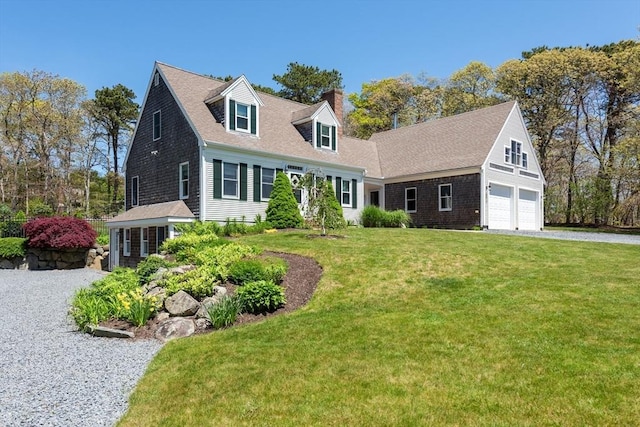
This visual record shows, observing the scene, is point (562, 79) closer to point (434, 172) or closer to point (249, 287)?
point (434, 172)

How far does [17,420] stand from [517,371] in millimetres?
5378

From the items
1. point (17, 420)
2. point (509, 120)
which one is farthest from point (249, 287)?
point (509, 120)

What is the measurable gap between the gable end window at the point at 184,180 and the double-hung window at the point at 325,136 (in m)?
7.55

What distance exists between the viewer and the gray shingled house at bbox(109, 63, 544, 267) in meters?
18.2

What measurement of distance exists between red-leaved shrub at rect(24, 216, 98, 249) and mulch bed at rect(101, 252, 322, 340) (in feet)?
39.2

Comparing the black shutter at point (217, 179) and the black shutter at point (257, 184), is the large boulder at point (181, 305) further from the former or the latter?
the black shutter at point (257, 184)

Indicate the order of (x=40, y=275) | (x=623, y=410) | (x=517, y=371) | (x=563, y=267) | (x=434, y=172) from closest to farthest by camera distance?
(x=623, y=410) → (x=517, y=371) → (x=563, y=267) → (x=40, y=275) → (x=434, y=172)

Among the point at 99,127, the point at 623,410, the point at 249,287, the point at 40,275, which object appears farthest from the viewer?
the point at 99,127

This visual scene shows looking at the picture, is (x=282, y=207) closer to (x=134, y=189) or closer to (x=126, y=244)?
(x=126, y=244)

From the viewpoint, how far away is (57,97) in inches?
1406

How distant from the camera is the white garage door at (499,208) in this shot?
23.1 m

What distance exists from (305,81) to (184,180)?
981 inches

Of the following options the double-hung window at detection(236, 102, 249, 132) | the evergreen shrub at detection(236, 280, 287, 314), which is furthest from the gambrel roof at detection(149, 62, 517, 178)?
the evergreen shrub at detection(236, 280, 287, 314)

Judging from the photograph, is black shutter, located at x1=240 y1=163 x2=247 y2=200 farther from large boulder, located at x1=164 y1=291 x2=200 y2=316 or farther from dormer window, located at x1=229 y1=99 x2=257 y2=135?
large boulder, located at x1=164 y1=291 x2=200 y2=316
